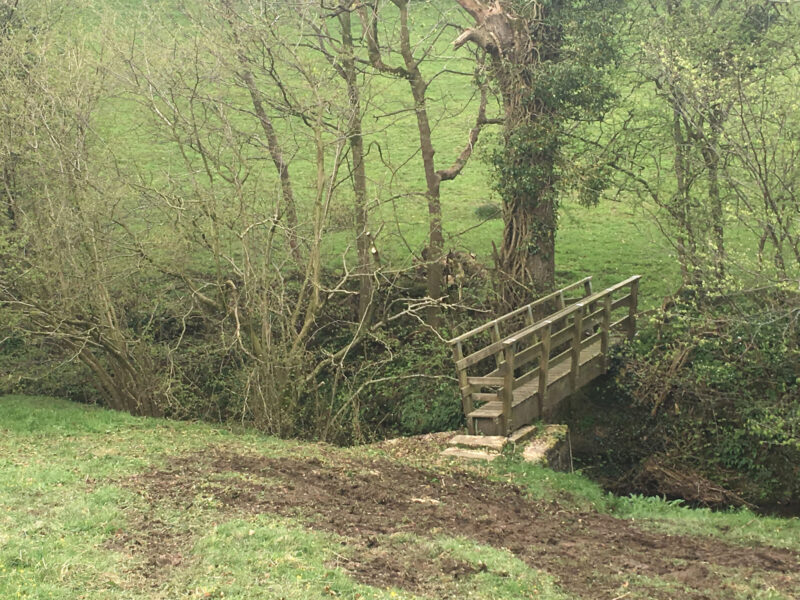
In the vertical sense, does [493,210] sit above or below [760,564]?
above

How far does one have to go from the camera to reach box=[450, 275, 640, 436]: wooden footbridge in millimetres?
12789

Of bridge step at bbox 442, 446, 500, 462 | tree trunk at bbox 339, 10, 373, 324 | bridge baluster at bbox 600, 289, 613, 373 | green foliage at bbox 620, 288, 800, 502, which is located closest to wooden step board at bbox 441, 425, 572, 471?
bridge step at bbox 442, 446, 500, 462

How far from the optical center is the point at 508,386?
495 inches

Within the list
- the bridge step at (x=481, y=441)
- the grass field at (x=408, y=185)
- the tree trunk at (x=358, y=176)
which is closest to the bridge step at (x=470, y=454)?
the bridge step at (x=481, y=441)

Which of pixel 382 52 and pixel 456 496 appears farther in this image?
pixel 382 52

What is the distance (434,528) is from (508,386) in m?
4.57

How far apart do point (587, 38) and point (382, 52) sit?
15.4 feet

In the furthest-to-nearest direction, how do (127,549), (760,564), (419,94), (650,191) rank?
(419,94) → (650,191) → (760,564) → (127,549)

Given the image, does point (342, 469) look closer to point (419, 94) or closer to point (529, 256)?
point (529, 256)

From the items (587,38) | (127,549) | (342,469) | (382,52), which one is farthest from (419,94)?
(127,549)

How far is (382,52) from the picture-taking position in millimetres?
18719

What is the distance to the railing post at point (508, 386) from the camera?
41.2ft

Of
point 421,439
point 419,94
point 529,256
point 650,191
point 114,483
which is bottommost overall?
point 421,439

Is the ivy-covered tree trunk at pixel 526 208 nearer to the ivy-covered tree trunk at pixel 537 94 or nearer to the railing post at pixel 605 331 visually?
the ivy-covered tree trunk at pixel 537 94
